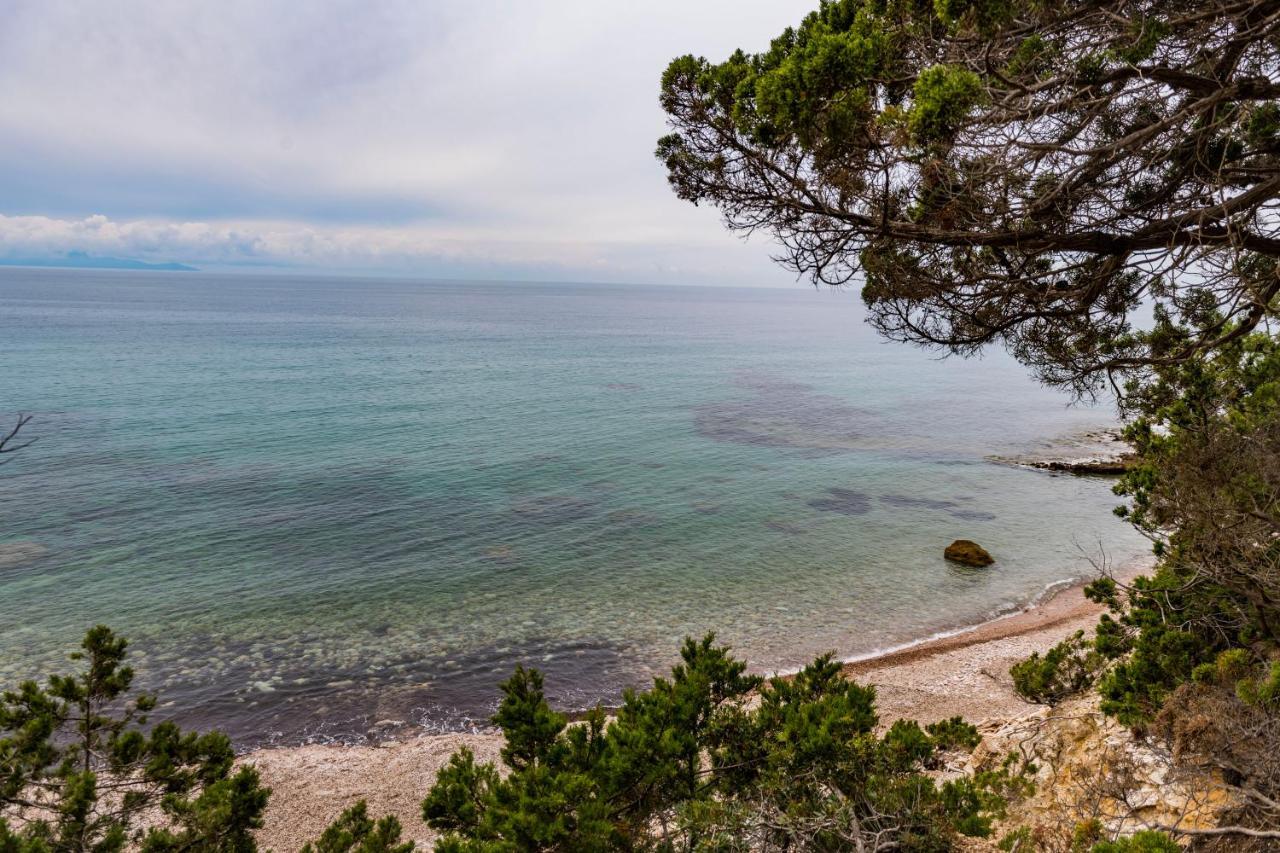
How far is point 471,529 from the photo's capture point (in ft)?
90.2

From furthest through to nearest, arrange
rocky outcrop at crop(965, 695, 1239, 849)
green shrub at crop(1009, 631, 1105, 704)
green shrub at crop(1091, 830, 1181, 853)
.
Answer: green shrub at crop(1009, 631, 1105, 704)
rocky outcrop at crop(965, 695, 1239, 849)
green shrub at crop(1091, 830, 1181, 853)

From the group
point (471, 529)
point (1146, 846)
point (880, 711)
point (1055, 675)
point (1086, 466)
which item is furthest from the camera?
point (1086, 466)

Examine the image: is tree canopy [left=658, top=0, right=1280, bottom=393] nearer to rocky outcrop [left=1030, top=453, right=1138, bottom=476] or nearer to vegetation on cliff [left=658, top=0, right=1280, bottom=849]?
vegetation on cliff [left=658, top=0, right=1280, bottom=849]

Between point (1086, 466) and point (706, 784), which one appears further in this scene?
point (1086, 466)

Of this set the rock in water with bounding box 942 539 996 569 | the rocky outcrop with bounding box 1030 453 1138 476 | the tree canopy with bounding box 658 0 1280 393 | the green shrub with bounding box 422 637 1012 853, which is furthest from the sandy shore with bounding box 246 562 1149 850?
the rocky outcrop with bounding box 1030 453 1138 476

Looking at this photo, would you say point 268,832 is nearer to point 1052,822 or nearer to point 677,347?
point 1052,822

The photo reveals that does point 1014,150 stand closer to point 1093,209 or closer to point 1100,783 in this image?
point 1093,209

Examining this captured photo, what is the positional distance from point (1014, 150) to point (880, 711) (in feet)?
44.2

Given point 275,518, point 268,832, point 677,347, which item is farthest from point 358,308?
point 268,832

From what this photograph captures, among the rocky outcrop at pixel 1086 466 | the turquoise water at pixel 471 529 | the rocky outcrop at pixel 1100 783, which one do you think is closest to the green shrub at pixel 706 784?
the rocky outcrop at pixel 1100 783

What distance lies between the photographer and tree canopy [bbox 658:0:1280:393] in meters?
6.25

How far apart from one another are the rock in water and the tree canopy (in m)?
18.2

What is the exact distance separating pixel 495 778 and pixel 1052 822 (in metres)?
6.13

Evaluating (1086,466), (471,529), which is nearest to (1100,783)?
(471,529)
